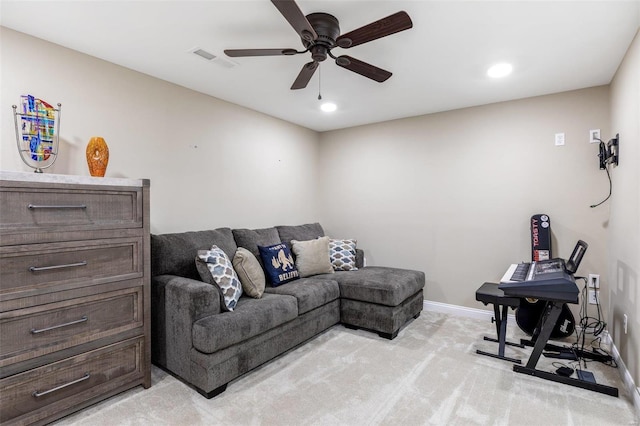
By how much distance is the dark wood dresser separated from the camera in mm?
1723

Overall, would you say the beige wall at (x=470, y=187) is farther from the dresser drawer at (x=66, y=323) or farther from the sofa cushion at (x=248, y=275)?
the dresser drawer at (x=66, y=323)

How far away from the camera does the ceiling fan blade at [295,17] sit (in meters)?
1.52

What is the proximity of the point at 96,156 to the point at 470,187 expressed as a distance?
364 cm

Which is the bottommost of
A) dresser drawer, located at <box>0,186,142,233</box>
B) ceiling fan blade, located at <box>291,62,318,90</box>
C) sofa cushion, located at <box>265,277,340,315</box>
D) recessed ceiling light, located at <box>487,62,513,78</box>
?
sofa cushion, located at <box>265,277,340,315</box>

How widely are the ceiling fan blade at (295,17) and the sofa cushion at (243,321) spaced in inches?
73.4

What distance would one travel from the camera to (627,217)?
7.81 feet

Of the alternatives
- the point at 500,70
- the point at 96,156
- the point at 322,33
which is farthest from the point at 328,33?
the point at 96,156

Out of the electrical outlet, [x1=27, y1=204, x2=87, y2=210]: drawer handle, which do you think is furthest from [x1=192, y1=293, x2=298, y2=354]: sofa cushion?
the electrical outlet

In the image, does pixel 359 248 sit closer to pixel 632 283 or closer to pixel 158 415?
pixel 632 283

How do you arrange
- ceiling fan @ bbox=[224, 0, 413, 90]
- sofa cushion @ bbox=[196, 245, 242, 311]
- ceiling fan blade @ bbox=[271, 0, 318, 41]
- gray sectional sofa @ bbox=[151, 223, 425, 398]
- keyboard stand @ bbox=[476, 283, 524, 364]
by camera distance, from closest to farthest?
1. ceiling fan blade @ bbox=[271, 0, 318, 41]
2. ceiling fan @ bbox=[224, 0, 413, 90]
3. gray sectional sofa @ bbox=[151, 223, 425, 398]
4. sofa cushion @ bbox=[196, 245, 242, 311]
5. keyboard stand @ bbox=[476, 283, 524, 364]

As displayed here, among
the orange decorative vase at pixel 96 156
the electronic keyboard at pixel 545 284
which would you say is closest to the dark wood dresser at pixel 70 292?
the orange decorative vase at pixel 96 156

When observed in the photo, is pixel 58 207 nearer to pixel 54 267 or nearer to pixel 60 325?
pixel 54 267

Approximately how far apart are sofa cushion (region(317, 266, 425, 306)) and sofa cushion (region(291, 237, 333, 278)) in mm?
111

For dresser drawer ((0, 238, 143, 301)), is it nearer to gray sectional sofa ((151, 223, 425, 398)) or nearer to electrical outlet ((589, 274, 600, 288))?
gray sectional sofa ((151, 223, 425, 398))
